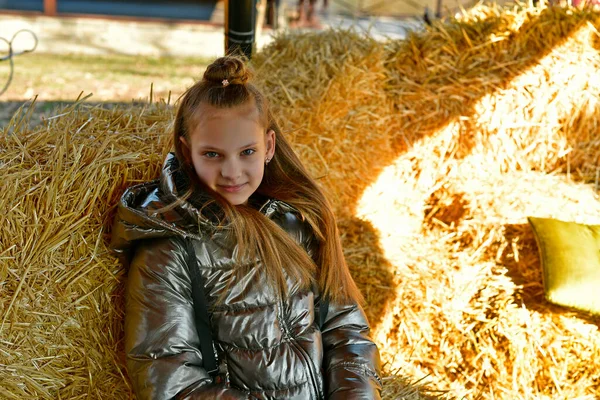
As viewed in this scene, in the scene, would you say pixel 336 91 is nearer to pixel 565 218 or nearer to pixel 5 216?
pixel 565 218

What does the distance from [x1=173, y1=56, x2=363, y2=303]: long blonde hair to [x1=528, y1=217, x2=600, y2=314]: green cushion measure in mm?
1153

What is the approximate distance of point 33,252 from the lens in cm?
191

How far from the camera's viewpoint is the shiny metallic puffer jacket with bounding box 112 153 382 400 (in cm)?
176

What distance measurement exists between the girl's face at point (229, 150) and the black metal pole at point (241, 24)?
1434 mm

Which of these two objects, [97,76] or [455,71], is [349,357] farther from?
[97,76]

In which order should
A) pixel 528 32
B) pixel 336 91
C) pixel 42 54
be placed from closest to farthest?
1. pixel 336 91
2. pixel 528 32
3. pixel 42 54

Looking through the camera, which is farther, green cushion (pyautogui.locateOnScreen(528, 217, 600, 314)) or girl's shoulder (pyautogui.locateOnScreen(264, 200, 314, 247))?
green cushion (pyautogui.locateOnScreen(528, 217, 600, 314))

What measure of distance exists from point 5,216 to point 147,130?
597 millimetres

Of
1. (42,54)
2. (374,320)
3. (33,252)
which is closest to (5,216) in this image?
(33,252)

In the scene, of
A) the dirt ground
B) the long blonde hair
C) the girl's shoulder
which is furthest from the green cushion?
the dirt ground

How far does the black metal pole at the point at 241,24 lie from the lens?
130 inches

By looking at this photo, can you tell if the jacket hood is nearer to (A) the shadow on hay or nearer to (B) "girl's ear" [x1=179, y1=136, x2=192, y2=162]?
→ (B) "girl's ear" [x1=179, y1=136, x2=192, y2=162]

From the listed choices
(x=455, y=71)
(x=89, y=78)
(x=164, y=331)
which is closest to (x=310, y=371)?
(x=164, y=331)

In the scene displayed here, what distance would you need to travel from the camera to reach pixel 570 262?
3.01 meters
